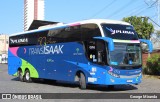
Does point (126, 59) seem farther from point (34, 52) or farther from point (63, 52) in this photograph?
point (34, 52)

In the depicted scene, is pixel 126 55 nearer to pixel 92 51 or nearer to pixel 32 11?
pixel 92 51

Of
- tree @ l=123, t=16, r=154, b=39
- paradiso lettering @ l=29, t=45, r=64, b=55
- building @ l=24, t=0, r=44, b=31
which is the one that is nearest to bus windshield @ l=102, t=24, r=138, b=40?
paradiso lettering @ l=29, t=45, r=64, b=55

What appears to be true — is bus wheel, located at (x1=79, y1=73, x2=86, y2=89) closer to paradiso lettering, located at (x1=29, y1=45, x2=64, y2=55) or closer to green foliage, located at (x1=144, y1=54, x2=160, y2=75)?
paradiso lettering, located at (x1=29, y1=45, x2=64, y2=55)

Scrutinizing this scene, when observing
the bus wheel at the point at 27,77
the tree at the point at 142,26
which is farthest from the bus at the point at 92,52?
the tree at the point at 142,26

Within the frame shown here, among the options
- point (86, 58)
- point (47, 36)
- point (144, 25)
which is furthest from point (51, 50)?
point (144, 25)

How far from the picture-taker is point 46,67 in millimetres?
Answer: 23547

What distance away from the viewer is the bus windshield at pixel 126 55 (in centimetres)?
1806

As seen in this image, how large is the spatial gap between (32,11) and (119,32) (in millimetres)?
105593

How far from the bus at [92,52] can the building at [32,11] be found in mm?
98703

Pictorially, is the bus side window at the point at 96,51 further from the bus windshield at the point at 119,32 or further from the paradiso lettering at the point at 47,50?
the paradiso lettering at the point at 47,50

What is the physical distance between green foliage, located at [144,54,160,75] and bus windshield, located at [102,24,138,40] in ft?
40.1

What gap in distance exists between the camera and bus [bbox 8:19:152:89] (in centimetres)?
1808

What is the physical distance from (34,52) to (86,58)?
6.74 m

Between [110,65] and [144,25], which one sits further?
[144,25]
